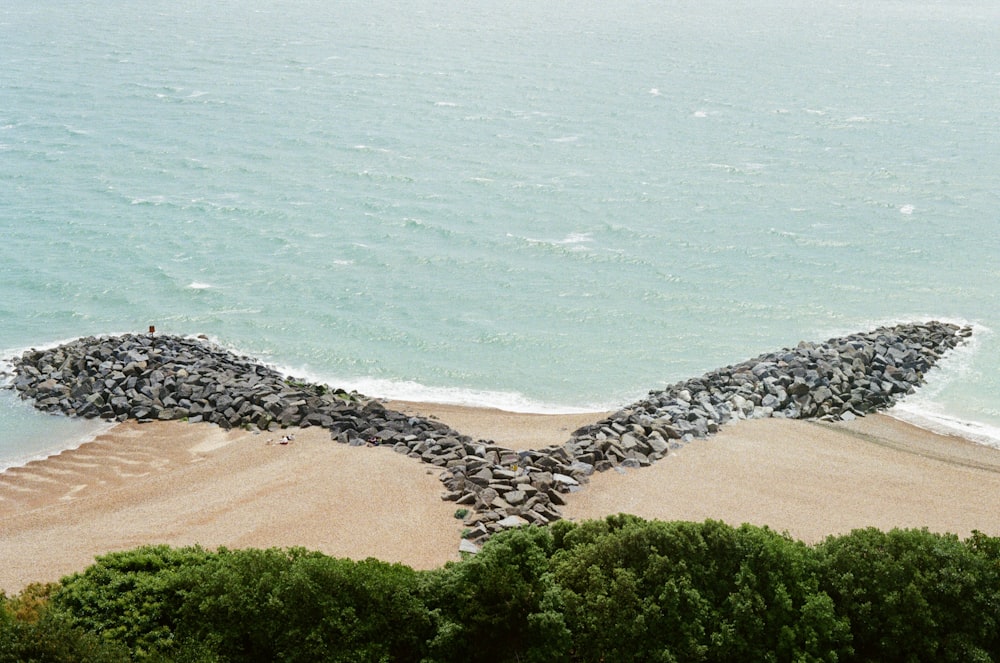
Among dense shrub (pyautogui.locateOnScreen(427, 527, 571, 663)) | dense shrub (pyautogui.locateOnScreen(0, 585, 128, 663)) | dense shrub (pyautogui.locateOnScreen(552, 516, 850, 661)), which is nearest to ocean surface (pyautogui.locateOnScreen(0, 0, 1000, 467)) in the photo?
dense shrub (pyautogui.locateOnScreen(0, 585, 128, 663))

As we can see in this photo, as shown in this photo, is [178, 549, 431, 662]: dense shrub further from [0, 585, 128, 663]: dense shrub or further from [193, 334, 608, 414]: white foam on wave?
[193, 334, 608, 414]: white foam on wave

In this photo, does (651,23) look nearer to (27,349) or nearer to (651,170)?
(651,170)

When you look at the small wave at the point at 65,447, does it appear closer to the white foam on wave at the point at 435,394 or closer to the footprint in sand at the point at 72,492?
the footprint in sand at the point at 72,492

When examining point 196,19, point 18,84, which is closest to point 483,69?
point 18,84

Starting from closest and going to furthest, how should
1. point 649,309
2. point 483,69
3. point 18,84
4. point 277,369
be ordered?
point 277,369, point 649,309, point 18,84, point 483,69

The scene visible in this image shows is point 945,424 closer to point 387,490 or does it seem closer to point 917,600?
point 917,600

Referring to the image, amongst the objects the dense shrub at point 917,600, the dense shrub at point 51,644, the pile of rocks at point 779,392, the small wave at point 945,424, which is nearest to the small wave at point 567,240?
the pile of rocks at point 779,392
